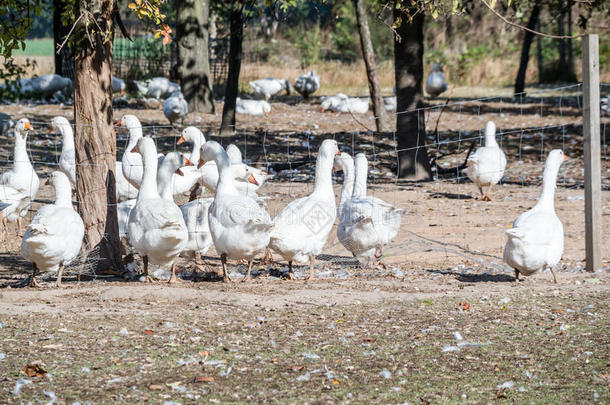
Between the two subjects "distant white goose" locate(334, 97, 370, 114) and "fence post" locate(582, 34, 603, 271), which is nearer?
"fence post" locate(582, 34, 603, 271)

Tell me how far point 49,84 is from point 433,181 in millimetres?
16158

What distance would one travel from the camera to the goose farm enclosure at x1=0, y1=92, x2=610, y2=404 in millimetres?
4801

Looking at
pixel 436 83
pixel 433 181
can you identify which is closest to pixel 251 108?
pixel 436 83

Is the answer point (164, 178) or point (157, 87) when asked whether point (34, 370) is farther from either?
point (157, 87)

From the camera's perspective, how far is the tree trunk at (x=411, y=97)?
13602 mm

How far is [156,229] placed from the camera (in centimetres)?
743

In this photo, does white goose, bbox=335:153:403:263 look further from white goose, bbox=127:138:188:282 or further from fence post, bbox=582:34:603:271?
fence post, bbox=582:34:603:271

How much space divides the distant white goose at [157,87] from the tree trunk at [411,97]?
1367cm

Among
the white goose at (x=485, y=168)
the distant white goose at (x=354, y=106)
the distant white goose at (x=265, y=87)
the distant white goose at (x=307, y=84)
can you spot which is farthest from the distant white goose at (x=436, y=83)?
the white goose at (x=485, y=168)

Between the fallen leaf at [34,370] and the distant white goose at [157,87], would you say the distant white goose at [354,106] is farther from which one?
the fallen leaf at [34,370]

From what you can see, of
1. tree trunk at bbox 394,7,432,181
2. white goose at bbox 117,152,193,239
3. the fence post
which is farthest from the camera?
tree trunk at bbox 394,7,432,181

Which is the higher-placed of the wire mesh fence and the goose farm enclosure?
the wire mesh fence

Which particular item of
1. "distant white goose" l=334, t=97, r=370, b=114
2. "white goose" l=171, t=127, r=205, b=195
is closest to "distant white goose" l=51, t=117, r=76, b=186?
"white goose" l=171, t=127, r=205, b=195

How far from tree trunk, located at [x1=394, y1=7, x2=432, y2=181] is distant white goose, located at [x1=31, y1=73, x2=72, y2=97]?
15322 millimetres
